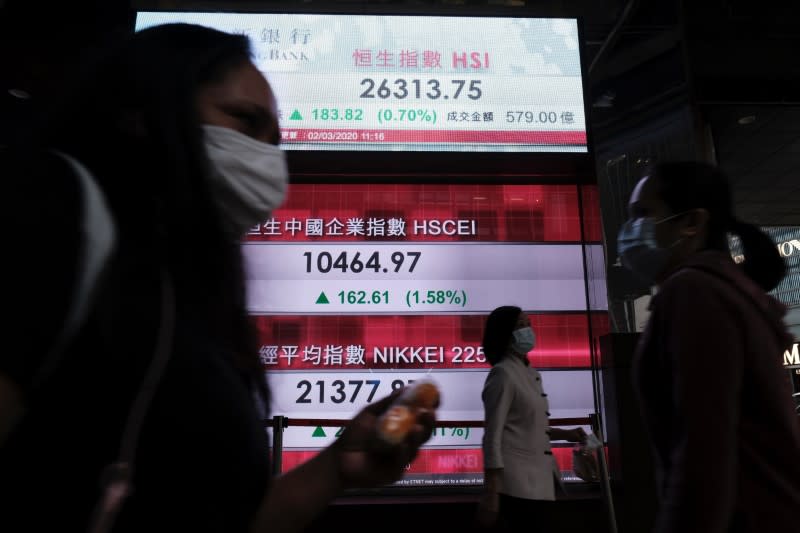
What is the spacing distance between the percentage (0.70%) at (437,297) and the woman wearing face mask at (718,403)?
3.50 m

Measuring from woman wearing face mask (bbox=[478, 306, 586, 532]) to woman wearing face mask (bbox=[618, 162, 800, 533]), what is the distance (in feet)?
6.25

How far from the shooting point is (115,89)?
33.1 inches

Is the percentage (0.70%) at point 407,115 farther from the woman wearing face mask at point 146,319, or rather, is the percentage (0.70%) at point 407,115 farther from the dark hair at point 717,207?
the woman wearing face mask at point 146,319

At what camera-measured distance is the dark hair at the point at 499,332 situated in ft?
11.5

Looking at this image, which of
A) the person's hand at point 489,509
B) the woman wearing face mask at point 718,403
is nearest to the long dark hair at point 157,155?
the woman wearing face mask at point 718,403

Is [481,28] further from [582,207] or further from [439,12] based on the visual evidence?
[582,207]

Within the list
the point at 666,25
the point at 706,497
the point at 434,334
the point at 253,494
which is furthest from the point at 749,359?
the point at 666,25

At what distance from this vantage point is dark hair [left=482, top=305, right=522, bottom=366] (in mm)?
3490

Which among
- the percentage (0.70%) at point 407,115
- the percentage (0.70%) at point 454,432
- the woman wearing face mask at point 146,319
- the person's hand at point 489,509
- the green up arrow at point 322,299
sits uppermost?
the percentage (0.70%) at point 407,115

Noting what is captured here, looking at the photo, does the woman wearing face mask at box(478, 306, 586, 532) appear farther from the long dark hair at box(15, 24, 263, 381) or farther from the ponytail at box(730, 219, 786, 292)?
the long dark hair at box(15, 24, 263, 381)

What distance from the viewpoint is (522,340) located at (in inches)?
136

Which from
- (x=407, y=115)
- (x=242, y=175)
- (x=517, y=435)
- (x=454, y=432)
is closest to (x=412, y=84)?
(x=407, y=115)

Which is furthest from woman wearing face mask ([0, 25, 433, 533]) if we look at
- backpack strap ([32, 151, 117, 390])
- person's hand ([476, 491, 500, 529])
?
person's hand ([476, 491, 500, 529])

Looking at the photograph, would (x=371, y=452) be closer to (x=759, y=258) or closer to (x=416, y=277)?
(x=759, y=258)
